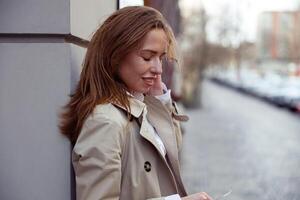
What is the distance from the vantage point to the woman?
2.04 meters

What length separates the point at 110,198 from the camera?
6.64 ft

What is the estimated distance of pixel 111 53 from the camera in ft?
7.19

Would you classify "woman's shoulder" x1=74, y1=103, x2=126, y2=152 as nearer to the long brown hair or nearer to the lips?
the long brown hair

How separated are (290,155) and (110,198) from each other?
41.3 feet

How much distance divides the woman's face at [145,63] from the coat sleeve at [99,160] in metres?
0.24

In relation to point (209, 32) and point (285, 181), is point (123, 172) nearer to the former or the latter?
point (285, 181)

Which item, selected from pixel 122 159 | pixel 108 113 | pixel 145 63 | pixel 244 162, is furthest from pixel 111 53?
pixel 244 162

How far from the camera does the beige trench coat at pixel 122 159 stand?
2012 millimetres

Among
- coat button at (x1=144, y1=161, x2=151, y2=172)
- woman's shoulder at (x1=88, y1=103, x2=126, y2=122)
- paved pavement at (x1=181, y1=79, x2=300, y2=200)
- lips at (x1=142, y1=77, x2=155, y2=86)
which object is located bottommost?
paved pavement at (x1=181, y1=79, x2=300, y2=200)

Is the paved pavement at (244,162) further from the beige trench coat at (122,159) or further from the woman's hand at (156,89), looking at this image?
the beige trench coat at (122,159)

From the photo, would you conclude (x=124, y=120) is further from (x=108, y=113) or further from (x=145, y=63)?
(x=145, y=63)

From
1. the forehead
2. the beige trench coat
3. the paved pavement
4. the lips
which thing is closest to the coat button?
the beige trench coat

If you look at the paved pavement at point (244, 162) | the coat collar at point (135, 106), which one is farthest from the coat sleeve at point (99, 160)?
the paved pavement at point (244, 162)

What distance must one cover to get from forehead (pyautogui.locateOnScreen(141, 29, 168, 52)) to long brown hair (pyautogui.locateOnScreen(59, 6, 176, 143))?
2 centimetres
